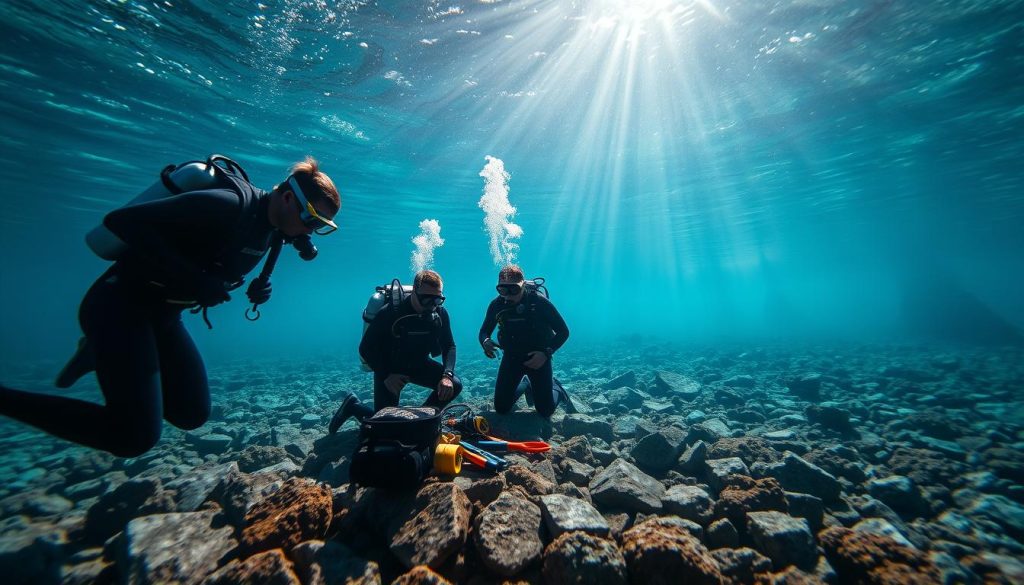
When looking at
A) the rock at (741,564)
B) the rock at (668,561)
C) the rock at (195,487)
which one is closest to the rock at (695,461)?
the rock at (741,564)

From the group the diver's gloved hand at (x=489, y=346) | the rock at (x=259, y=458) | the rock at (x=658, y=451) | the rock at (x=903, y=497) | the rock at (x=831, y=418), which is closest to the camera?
the rock at (x=903, y=497)

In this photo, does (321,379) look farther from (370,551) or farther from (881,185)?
(881,185)

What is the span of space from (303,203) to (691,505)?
13.5 feet

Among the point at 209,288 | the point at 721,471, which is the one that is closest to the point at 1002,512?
the point at 721,471

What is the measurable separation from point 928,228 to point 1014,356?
21.9 meters

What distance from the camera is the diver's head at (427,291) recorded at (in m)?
5.15

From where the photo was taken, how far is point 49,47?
9570mm

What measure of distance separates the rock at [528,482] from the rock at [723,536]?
127 centimetres

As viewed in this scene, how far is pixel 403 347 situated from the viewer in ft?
18.7

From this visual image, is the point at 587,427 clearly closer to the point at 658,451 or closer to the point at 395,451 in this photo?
the point at 658,451

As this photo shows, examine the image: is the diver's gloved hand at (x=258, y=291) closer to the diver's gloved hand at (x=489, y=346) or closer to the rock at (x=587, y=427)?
the diver's gloved hand at (x=489, y=346)

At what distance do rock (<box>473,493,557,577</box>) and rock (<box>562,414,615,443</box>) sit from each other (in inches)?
162

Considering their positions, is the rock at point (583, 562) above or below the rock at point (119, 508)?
above

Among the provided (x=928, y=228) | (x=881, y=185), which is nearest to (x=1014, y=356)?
(x=881, y=185)
